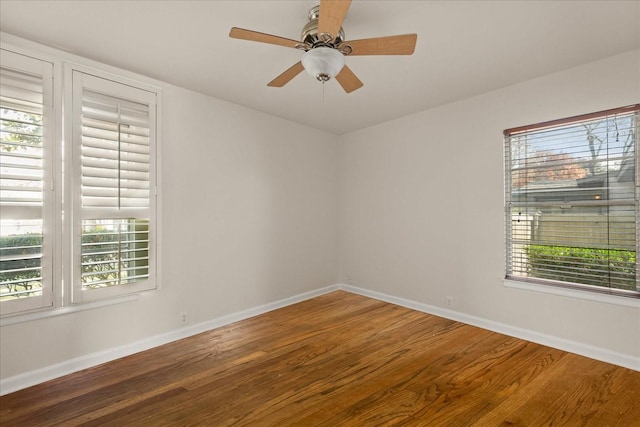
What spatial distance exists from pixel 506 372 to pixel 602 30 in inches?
101

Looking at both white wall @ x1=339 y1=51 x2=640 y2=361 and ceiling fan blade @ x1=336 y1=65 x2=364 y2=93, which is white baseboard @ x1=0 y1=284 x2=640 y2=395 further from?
ceiling fan blade @ x1=336 y1=65 x2=364 y2=93

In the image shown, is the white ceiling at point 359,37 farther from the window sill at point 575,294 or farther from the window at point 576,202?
the window sill at point 575,294

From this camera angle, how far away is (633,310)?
99.5 inches

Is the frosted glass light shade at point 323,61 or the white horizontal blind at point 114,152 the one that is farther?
the white horizontal blind at point 114,152

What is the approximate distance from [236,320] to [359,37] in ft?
10.1

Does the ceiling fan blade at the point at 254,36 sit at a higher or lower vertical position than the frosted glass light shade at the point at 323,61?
higher

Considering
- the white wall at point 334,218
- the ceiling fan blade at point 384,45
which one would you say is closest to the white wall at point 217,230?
the white wall at point 334,218

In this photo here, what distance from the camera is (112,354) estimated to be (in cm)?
273

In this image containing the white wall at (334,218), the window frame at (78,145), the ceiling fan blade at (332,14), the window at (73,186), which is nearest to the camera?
the ceiling fan blade at (332,14)

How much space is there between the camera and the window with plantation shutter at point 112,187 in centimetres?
258

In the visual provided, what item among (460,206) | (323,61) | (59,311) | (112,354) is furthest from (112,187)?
(460,206)

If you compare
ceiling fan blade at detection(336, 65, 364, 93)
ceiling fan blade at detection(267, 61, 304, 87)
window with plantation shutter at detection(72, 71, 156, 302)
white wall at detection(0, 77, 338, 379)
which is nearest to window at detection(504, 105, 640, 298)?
ceiling fan blade at detection(336, 65, 364, 93)

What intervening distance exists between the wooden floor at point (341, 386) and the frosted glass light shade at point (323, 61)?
7.08 ft

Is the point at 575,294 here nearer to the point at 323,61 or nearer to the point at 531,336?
the point at 531,336
